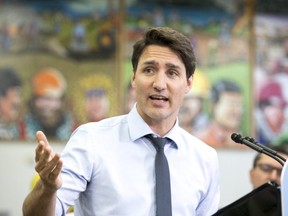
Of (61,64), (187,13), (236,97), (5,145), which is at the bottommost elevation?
(5,145)

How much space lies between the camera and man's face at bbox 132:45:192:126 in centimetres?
188

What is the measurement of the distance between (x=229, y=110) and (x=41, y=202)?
3.32 metres

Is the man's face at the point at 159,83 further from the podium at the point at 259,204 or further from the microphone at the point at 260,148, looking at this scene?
the podium at the point at 259,204

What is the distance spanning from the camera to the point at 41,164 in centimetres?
150

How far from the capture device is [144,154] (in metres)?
1.92

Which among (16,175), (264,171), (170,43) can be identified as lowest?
(16,175)

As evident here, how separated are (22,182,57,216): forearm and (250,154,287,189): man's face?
1824mm

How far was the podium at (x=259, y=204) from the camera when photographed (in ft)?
5.21

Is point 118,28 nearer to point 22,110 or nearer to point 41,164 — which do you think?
point 22,110

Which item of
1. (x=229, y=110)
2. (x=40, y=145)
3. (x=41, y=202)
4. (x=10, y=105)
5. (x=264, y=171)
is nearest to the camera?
(x=40, y=145)

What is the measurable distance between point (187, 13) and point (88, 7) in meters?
0.81

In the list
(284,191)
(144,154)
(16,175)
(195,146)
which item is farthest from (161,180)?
(16,175)

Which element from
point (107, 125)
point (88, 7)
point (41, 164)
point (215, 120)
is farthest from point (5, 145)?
point (41, 164)

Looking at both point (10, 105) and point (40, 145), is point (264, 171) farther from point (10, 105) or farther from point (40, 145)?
point (10, 105)
